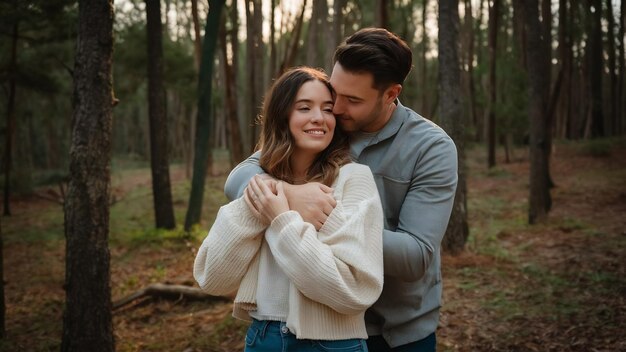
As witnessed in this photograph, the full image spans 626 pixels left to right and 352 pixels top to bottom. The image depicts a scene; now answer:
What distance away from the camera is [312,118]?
7.13ft

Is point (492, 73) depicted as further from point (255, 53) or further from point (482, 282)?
point (482, 282)

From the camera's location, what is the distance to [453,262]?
280 inches

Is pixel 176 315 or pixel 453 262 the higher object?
pixel 453 262

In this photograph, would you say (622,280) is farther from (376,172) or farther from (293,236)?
(293,236)

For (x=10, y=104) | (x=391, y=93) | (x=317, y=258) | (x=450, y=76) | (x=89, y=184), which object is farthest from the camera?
(x=10, y=104)

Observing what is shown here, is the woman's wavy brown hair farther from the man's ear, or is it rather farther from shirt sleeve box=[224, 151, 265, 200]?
the man's ear

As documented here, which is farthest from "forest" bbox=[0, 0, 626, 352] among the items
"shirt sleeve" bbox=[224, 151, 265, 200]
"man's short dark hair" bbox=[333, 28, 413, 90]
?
"man's short dark hair" bbox=[333, 28, 413, 90]

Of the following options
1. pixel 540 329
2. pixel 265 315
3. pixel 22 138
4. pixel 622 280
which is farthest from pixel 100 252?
pixel 22 138

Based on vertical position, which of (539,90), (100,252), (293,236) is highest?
(539,90)

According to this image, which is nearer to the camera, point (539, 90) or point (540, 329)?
point (540, 329)

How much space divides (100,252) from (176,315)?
2.25 metres

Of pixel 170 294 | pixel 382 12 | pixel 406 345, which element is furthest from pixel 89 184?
pixel 382 12

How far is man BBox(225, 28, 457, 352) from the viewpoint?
2.05m

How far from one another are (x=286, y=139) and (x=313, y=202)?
1.40 feet
